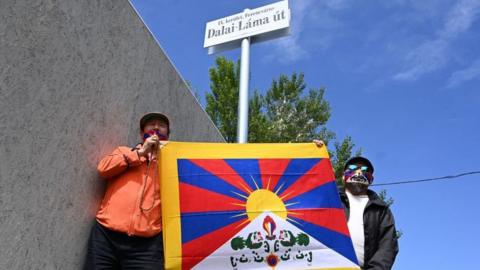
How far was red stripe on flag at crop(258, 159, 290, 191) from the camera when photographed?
3172 millimetres

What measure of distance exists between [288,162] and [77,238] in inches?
58.8

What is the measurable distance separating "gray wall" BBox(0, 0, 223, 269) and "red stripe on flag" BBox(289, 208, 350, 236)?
52.3 inches

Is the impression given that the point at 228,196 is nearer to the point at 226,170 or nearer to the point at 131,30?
the point at 226,170

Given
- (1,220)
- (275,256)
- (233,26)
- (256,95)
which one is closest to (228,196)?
(275,256)

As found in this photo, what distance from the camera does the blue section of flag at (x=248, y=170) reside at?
10.3 ft

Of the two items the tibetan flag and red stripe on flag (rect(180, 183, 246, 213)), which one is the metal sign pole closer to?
the tibetan flag

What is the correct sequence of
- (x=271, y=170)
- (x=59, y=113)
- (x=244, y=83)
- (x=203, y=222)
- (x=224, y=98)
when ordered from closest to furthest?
(x=59, y=113) < (x=203, y=222) < (x=271, y=170) < (x=244, y=83) < (x=224, y=98)

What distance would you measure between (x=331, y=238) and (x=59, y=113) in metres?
1.85

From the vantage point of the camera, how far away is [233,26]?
6.28 metres

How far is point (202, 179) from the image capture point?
3062 millimetres

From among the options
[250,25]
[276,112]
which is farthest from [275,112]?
[250,25]

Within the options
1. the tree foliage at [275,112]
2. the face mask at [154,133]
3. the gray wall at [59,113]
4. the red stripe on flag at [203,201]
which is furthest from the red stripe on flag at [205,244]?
the tree foliage at [275,112]

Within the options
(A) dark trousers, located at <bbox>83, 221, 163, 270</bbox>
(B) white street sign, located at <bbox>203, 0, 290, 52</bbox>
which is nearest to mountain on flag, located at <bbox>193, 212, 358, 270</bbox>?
(A) dark trousers, located at <bbox>83, 221, 163, 270</bbox>

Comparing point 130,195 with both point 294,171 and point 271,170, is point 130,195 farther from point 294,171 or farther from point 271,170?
point 294,171
